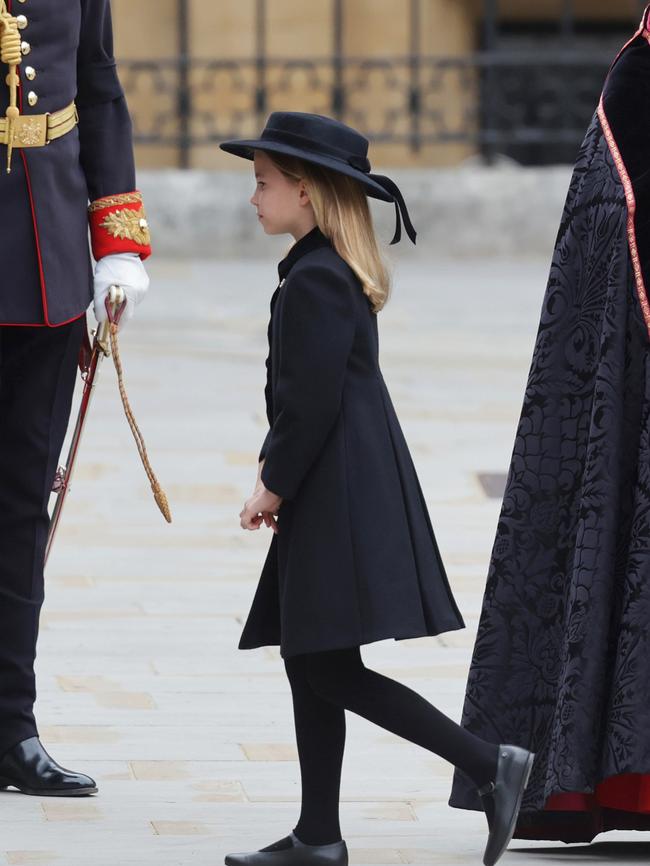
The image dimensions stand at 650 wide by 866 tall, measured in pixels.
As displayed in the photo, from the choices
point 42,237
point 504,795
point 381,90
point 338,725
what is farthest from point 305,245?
point 381,90

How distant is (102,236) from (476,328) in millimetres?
7463

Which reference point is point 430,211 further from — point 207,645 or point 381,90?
point 207,645

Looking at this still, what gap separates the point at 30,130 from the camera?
3803mm

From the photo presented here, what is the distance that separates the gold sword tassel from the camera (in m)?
3.76

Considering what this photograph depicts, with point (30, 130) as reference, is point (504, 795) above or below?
below

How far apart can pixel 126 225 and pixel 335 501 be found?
35.4 inches

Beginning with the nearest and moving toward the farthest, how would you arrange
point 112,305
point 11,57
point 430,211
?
point 11,57
point 112,305
point 430,211

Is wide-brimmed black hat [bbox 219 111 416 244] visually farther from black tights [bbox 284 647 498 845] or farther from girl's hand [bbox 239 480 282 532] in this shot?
black tights [bbox 284 647 498 845]

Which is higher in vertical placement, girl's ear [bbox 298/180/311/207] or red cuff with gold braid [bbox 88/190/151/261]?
girl's ear [bbox 298/180/311/207]

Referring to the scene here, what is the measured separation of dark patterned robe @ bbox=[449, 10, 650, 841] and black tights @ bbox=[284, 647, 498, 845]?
18cm

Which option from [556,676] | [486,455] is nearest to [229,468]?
[486,455]

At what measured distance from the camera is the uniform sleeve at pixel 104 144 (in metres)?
3.94

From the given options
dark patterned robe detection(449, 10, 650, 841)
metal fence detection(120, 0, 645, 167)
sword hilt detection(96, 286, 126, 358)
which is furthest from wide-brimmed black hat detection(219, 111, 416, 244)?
metal fence detection(120, 0, 645, 167)

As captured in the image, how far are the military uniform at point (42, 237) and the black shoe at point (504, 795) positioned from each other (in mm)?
1029
